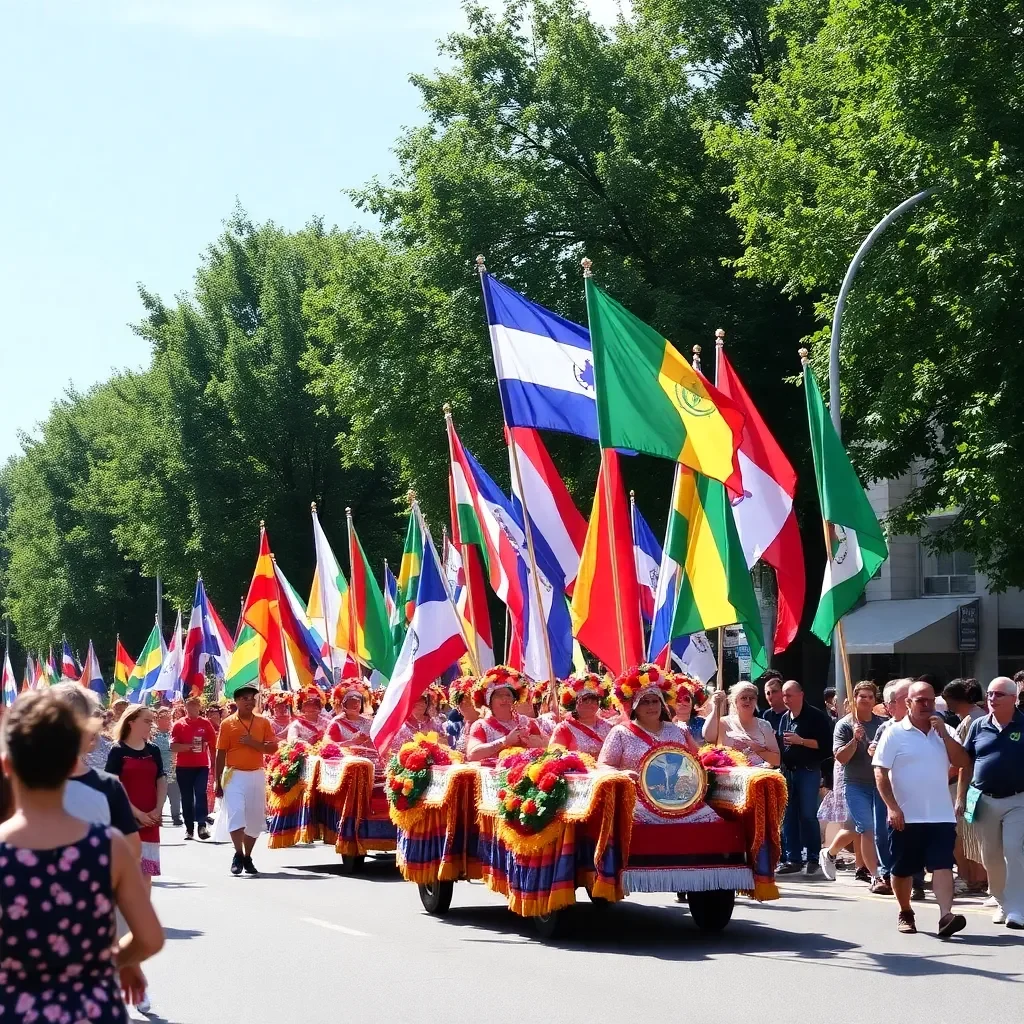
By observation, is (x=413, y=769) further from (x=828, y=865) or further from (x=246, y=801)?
(x=246, y=801)

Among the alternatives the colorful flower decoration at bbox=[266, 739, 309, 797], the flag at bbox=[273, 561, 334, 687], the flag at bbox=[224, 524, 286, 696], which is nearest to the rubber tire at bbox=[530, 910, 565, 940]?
the colorful flower decoration at bbox=[266, 739, 309, 797]

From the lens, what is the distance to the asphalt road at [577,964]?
9141 mm

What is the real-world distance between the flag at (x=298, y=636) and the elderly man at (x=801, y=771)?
11529mm

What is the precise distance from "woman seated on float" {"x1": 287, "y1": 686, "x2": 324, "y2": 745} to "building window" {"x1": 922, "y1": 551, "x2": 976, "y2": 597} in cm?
2133

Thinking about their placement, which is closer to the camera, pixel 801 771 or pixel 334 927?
pixel 334 927

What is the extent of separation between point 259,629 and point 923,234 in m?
11.9

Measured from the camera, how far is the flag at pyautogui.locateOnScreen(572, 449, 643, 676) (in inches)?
573

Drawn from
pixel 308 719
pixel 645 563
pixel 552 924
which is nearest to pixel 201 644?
pixel 645 563

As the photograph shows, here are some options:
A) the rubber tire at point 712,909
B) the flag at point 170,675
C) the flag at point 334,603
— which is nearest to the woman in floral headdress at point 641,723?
the rubber tire at point 712,909

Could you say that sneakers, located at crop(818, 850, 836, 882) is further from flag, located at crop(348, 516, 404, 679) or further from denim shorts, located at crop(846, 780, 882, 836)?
flag, located at crop(348, 516, 404, 679)

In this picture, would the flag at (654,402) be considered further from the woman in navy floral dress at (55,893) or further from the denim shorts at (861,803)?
the woman in navy floral dress at (55,893)

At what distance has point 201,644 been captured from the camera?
3506 cm

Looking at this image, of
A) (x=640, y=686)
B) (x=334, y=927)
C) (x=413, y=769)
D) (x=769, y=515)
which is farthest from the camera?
(x=769, y=515)

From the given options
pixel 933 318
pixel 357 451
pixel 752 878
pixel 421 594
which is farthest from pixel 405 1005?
pixel 357 451
